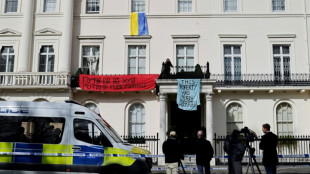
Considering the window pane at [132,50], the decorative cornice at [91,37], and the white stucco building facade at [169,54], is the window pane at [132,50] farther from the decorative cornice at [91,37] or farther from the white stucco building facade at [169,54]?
the decorative cornice at [91,37]

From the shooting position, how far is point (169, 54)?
67.6 feet

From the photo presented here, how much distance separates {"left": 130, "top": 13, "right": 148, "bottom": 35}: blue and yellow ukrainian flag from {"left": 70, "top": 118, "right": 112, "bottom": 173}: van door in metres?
12.1

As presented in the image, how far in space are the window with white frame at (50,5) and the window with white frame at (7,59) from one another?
3612 millimetres

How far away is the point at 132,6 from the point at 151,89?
6.21 m

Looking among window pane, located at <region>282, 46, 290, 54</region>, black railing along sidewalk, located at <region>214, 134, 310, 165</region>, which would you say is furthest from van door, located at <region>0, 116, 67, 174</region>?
window pane, located at <region>282, 46, 290, 54</region>

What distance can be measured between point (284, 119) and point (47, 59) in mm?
15990

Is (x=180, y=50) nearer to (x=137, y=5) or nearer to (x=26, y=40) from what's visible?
(x=137, y=5)

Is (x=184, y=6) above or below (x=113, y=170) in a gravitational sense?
above

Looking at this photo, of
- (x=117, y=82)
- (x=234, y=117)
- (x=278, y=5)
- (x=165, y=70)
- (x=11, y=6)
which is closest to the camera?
(x=165, y=70)

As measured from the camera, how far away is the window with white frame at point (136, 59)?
20.8 m

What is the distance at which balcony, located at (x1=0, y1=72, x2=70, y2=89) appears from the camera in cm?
1953

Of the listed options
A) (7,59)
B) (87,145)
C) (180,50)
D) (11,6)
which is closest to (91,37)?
(7,59)

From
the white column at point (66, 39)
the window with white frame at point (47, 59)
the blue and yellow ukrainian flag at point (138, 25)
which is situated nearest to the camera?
the white column at point (66, 39)

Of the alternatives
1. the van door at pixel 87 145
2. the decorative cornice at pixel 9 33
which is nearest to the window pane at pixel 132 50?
the decorative cornice at pixel 9 33
